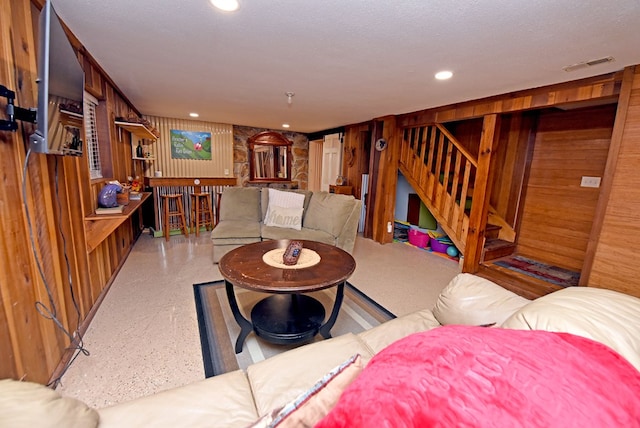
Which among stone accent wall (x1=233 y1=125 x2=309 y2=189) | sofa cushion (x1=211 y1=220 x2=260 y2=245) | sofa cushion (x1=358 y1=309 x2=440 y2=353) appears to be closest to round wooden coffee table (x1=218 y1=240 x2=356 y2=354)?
sofa cushion (x1=358 y1=309 x2=440 y2=353)

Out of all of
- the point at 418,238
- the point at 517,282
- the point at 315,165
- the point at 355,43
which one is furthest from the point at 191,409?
the point at 315,165

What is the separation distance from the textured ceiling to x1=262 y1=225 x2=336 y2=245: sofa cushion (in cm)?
169

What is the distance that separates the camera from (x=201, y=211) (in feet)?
16.2

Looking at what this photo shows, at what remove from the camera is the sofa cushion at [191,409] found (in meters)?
0.84

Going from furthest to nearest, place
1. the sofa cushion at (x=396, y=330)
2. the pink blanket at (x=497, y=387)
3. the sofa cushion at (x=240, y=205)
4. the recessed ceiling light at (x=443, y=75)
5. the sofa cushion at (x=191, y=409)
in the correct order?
1. the sofa cushion at (x=240, y=205)
2. the recessed ceiling light at (x=443, y=75)
3. the sofa cushion at (x=396, y=330)
4. the sofa cushion at (x=191, y=409)
5. the pink blanket at (x=497, y=387)

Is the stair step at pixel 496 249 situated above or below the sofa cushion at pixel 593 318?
below

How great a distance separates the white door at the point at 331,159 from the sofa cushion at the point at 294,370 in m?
4.81

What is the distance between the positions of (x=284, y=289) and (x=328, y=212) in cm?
205

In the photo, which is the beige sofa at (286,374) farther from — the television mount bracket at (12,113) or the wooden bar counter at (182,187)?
the wooden bar counter at (182,187)

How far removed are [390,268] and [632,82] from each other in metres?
2.71

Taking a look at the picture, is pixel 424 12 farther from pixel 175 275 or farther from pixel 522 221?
pixel 522 221

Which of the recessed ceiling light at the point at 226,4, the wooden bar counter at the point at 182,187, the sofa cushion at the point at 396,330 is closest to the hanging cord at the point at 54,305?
the recessed ceiling light at the point at 226,4

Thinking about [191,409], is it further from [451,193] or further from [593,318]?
[451,193]

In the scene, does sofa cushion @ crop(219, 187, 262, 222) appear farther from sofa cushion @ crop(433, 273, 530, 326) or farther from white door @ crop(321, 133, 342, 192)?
sofa cushion @ crop(433, 273, 530, 326)
